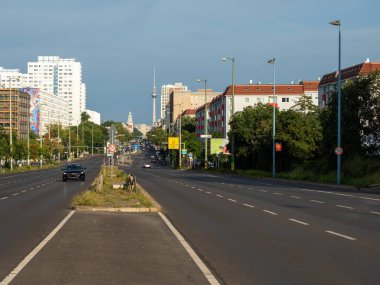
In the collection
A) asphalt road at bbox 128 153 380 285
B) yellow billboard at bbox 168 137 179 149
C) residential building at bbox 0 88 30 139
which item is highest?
residential building at bbox 0 88 30 139

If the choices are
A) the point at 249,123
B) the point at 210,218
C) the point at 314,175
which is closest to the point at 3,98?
the point at 249,123

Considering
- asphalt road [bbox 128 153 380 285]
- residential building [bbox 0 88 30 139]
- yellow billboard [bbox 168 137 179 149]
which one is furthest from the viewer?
residential building [bbox 0 88 30 139]

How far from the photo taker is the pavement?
343 inches

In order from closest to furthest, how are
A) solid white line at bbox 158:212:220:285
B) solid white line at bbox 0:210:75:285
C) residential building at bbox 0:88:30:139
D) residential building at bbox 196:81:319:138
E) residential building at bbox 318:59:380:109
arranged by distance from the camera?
solid white line at bbox 0:210:75:285 → solid white line at bbox 158:212:220:285 → residential building at bbox 318:59:380:109 → residential building at bbox 196:81:319:138 → residential building at bbox 0:88:30:139

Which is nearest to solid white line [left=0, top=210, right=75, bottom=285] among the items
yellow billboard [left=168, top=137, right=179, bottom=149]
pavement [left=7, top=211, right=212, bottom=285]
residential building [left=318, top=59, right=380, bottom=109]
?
pavement [left=7, top=211, right=212, bottom=285]

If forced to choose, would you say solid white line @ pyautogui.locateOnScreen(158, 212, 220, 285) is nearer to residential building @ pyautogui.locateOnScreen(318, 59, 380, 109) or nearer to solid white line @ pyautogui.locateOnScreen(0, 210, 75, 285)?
solid white line @ pyautogui.locateOnScreen(0, 210, 75, 285)

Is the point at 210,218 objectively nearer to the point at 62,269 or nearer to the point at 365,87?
the point at 62,269

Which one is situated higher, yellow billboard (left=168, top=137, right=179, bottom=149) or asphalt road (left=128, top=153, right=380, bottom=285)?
yellow billboard (left=168, top=137, right=179, bottom=149)

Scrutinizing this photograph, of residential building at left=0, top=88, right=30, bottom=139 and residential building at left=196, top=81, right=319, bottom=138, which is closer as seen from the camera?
residential building at left=196, top=81, right=319, bottom=138

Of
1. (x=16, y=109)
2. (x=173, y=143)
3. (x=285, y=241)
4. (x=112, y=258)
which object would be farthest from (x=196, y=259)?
(x=16, y=109)

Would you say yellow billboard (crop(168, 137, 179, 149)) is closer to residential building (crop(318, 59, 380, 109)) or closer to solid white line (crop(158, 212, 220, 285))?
residential building (crop(318, 59, 380, 109))

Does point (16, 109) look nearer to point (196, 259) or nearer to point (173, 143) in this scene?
point (173, 143)

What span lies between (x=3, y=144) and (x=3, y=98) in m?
106

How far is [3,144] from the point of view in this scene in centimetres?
8619
